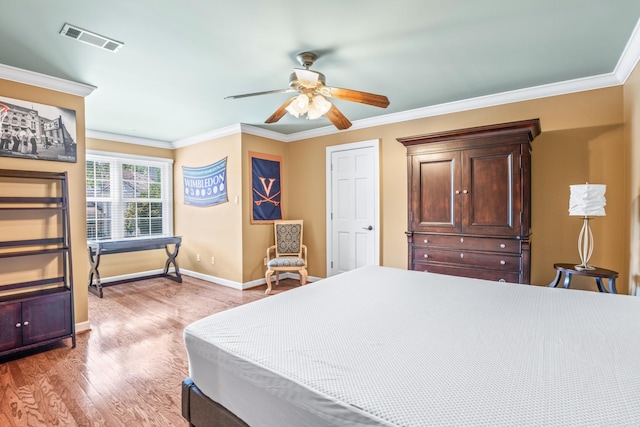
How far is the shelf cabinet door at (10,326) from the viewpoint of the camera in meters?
2.49

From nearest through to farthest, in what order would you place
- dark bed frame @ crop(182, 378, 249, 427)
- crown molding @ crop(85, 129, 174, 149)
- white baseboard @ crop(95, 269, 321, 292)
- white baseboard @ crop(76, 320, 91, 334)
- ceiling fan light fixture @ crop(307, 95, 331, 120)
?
1. dark bed frame @ crop(182, 378, 249, 427)
2. ceiling fan light fixture @ crop(307, 95, 331, 120)
3. white baseboard @ crop(76, 320, 91, 334)
4. white baseboard @ crop(95, 269, 321, 292)
5. crown molding @ crop(85, 129, 174, 149)

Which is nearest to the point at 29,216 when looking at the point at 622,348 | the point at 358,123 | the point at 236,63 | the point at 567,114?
the point at 236,63

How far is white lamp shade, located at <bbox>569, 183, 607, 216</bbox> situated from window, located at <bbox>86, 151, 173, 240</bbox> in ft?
19.6

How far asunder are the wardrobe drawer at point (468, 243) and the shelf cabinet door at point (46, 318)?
3.48m

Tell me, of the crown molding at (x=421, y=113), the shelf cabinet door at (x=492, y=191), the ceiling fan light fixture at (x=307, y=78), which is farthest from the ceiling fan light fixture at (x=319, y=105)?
the crown molding at (x=421, y=113)

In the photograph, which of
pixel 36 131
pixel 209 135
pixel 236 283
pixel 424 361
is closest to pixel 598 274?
pixel 424 361

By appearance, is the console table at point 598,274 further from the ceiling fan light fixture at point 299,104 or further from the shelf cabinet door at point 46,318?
the shelf cabinet door at point 46,318

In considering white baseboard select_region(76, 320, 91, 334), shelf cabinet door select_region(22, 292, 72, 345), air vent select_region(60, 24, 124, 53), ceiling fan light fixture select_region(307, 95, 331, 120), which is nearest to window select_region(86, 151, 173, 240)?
white baseboard select_region(76, 320, 91, 334)

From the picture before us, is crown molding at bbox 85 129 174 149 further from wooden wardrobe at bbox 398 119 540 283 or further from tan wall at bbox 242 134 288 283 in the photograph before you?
wooden wardrobe at bbox 398 119 540 283

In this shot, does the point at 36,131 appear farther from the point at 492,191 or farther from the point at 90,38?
the point at 492,191

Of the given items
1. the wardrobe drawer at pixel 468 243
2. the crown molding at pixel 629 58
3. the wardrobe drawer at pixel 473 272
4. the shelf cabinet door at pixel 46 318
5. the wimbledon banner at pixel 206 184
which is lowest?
the shelf cabinet door at pixel 46 318

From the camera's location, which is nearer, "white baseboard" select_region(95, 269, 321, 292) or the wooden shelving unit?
the wooden shelving unit

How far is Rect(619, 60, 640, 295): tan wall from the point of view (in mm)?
2490

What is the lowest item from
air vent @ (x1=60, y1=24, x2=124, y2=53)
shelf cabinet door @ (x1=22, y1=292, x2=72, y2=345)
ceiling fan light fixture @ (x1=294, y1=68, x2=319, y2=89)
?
shelf cabinet door @ (x1=22, y1=292, x2=72, y2=345)
